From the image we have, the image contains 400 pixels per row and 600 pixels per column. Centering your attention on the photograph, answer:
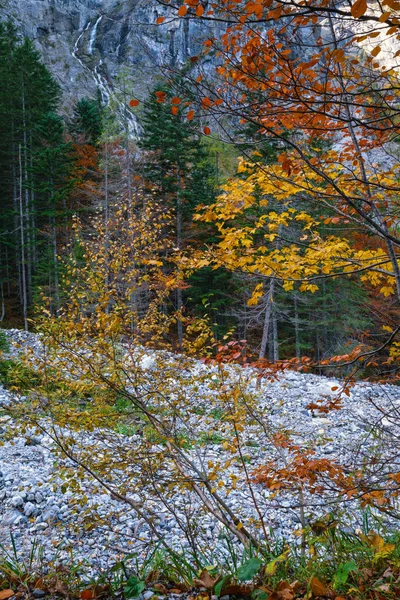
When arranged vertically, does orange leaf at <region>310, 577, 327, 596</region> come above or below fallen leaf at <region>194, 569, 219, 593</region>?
above

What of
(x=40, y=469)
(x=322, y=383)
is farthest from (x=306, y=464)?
(x=322, y=383)

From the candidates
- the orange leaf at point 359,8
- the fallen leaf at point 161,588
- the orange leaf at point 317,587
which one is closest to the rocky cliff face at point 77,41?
the orange leaf at point 359,8

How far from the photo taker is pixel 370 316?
56.6 ft

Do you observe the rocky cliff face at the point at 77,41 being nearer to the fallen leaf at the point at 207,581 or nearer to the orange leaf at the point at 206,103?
the orange leaf at the point at 206,103

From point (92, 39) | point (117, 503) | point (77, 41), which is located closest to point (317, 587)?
point (117, 503)

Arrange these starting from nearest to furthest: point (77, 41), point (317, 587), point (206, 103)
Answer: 1. point (317, 587)
2. point (206, 103)
3. point (77, 41)

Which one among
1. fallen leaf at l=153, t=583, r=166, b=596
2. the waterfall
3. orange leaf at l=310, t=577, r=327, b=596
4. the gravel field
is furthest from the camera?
the waterfall

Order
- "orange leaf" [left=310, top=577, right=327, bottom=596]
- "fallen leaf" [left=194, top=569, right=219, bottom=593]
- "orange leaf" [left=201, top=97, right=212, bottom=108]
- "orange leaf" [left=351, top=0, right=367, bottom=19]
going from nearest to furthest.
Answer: "orange leaf" [left=351, top=0, right=367, bottom=19]
"orange leaf" [left=310, top=577, right=327, bottom=596]
"fallen leaf" [left=194, top=569, right=219, bottom=593]
"orange leaf" [left=201, top=97, right=212, bottom=108]

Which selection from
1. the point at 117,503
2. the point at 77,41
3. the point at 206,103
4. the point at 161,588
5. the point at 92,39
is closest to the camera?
the point at 161,588

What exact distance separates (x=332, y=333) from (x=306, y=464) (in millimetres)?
17159

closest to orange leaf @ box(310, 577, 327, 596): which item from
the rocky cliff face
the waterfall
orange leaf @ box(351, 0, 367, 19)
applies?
orange leaf @ box(351, 0, 367, 19)

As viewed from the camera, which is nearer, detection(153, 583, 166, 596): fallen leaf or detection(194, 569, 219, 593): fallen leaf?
detection(194, 569, 219, 593): fallen leaf

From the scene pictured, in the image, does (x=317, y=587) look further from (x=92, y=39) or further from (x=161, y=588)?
(x=92, y=39)

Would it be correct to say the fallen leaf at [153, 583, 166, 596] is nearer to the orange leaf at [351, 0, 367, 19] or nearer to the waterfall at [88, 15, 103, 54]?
the orange leaf at [351, 0, 367, 19]
